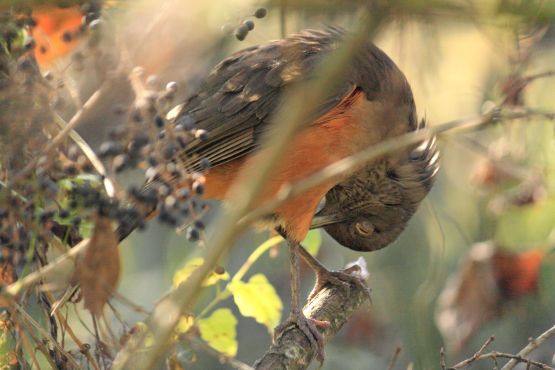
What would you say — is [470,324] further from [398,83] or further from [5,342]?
[5,342]

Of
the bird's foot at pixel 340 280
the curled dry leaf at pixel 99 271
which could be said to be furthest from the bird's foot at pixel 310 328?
the curled dry leaf at pixel 99 271

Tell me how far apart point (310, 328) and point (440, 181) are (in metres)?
2.66

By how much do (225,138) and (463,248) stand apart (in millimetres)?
2477

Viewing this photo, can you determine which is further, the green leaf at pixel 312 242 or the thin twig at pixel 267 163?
the green leaf at pixel 312 242

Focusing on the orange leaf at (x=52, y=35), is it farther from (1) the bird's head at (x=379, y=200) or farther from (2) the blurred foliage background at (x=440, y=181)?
(1) the bird's head at (x=379, y=200)

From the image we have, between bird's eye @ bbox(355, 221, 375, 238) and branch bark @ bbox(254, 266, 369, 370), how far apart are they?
45 cm

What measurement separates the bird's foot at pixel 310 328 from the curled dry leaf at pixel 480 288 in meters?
0.93

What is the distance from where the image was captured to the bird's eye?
16.8 feet

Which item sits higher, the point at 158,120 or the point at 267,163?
the point at 267,163

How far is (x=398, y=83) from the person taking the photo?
14.5 ft

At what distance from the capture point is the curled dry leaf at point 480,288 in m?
4.90

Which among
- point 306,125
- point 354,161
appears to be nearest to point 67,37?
point 354,161

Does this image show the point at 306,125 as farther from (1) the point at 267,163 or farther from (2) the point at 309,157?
(1) the point at 267,163

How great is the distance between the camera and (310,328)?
4.17 m
